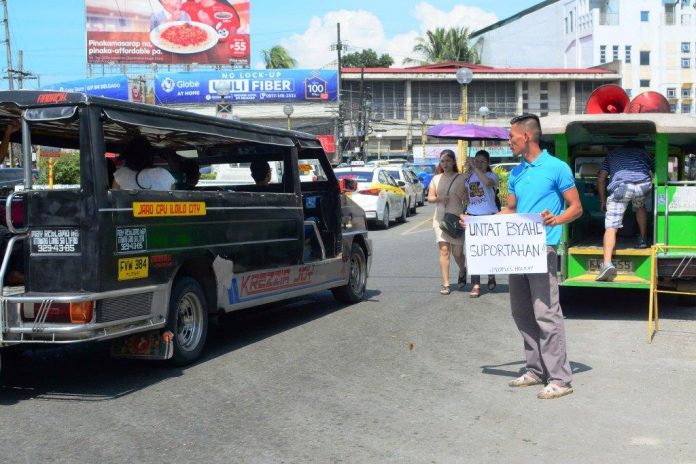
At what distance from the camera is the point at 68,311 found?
6.21 m

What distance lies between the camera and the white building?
2876 inches

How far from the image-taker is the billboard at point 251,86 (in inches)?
2056

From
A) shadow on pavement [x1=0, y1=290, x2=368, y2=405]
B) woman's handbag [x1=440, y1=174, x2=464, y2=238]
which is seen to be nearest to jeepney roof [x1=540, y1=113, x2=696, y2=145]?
woman's handbag [x1=440, y1=174, x2=464, y2=238]

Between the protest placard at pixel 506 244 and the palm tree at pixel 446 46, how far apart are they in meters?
67.9

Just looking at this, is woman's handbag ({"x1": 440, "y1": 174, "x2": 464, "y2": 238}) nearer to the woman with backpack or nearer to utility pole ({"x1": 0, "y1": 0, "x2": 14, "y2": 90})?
the woman with backpack

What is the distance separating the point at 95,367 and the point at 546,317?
404cm

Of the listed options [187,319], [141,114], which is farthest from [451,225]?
[141,114]

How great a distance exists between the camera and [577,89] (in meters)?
61.4

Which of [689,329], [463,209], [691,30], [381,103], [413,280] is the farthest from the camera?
[691,30]

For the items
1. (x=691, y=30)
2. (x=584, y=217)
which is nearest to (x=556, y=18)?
(x=691, y=30)

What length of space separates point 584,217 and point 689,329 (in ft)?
11.0

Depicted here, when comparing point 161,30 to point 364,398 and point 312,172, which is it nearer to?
point 312,172

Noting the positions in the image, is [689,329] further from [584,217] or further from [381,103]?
[381,103]

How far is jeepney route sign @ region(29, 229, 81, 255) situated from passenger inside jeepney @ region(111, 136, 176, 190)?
101cm
